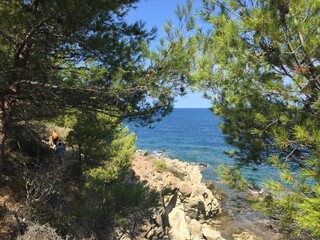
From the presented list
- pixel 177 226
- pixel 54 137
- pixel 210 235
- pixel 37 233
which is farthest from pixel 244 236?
pixel 37 233

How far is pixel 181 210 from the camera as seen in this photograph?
18094 mm

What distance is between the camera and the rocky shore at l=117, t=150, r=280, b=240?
50.5 ft

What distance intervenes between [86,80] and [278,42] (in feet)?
14.2

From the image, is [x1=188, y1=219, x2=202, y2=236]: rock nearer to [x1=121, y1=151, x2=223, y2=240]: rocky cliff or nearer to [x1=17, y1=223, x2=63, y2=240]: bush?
[x1=121, y1=151, x2=223, y2=240]: rocky cliff

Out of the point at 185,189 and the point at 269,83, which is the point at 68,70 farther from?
the point at 185,189

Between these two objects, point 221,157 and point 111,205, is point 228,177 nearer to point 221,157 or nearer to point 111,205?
point 111,205

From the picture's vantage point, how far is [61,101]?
24.7 feet

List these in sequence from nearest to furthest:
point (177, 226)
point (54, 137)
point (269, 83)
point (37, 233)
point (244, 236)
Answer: point (269, 83)
point (37, 233)
point (54, 137)
point (177, 226)
point (244, 236)

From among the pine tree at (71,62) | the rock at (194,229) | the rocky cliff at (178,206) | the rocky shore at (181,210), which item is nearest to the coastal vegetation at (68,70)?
the pine tree at (71,62)

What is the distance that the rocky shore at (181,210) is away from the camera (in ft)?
50.5

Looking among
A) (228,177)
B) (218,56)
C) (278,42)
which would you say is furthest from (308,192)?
(218,56)

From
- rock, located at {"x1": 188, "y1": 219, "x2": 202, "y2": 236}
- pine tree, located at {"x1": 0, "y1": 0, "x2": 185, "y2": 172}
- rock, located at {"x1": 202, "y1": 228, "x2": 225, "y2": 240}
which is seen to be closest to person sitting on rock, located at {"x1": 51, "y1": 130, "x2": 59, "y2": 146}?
pine tree, located at {"x1": 0, "y1": 0, "x2": 185, "y2": 172}

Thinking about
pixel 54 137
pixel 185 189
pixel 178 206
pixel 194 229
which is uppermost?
pixel 54 137

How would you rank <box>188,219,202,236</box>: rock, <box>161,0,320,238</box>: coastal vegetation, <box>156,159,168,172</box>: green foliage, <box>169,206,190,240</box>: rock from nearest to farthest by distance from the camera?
<box>161,0,320,238</box>: coastal vegetation, <box>169,206,190,240</box>: rock, <box>188,219,202,236</box>: rock, <box>156,159,168,172</box>: green foliage
